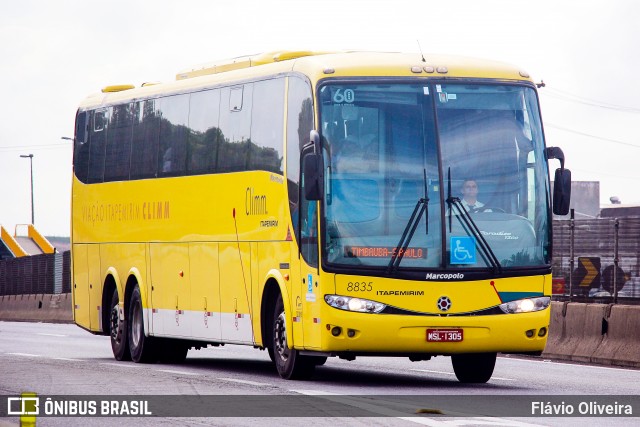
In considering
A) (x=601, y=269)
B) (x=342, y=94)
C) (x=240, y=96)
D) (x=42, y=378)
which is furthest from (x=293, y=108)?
(x=601, y=269)

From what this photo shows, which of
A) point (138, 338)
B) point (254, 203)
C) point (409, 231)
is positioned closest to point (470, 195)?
point (409, 231)

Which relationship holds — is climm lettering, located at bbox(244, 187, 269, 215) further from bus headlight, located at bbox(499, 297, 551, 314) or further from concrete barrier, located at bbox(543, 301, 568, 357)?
concrete barrier, located at bbox(543, 301, 568, 357)

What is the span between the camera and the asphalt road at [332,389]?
13.6 m

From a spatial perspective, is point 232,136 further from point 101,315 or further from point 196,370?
point 101,315

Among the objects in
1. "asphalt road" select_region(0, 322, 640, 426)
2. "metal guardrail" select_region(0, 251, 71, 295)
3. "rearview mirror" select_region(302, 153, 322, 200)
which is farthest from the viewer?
"metal guardrail" select_region(0, 251, 71, 295)

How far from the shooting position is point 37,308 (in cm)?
5088

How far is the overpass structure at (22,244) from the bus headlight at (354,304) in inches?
2248

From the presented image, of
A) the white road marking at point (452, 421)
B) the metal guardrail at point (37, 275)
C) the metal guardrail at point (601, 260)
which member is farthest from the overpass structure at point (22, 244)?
the white road marking at point (452, 421)

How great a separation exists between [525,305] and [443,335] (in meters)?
1.13

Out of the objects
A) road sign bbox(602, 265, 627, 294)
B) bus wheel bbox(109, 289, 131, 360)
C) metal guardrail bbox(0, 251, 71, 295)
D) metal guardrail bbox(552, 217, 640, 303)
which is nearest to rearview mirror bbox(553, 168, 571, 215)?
metal guardrail bbox(552, 217, 640, 303)

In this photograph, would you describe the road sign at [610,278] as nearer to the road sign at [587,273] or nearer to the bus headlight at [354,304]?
the road sign at [587,273]

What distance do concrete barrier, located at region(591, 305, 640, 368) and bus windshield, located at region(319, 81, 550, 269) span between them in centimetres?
498

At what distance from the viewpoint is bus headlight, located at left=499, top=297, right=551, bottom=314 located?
17719 millimetres

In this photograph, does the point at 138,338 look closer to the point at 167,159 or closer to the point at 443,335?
the point at 167,159
